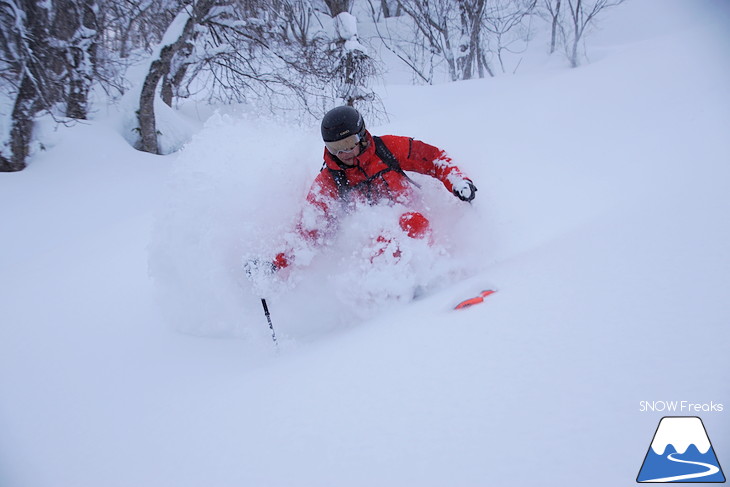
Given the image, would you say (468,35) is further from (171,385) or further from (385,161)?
(171,385)

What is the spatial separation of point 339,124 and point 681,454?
228cm

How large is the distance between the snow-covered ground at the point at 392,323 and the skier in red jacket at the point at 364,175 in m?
0.16

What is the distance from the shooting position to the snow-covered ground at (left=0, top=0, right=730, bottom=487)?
1.12m

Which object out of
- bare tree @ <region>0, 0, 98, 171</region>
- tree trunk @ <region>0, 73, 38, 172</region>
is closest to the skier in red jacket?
bare tree @ <region>0, 0, 98, 171</region>

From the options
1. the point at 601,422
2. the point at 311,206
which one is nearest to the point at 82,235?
the point at 311,206

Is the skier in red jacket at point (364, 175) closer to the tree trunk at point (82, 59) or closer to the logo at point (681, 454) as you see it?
the logo at point (681, 454)

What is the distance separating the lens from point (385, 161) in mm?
2873

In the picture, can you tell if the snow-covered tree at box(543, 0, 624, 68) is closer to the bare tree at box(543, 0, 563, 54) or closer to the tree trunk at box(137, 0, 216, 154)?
the bare tree at box(543, 0, 563, 54)

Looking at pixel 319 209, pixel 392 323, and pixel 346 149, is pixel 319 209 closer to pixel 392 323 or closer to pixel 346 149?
pixel 346 149

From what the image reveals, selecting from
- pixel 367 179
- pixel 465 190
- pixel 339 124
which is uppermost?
pixel 339 124

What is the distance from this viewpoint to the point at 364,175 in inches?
112

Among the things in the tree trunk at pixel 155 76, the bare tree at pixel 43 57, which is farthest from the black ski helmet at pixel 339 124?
the tree trunk at pixel 155 76

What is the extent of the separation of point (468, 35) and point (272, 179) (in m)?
11.9

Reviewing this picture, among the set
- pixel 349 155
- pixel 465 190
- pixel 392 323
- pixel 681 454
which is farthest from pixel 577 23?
pixel 681 454
